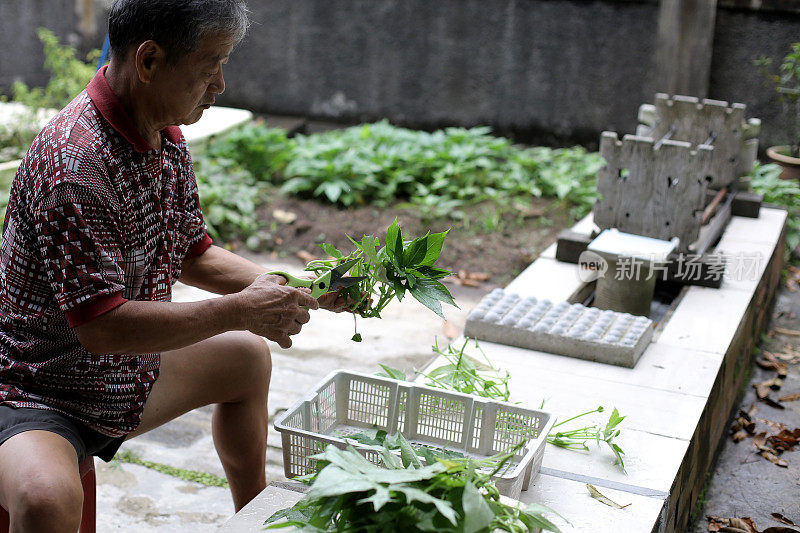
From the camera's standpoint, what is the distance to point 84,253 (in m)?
1.90

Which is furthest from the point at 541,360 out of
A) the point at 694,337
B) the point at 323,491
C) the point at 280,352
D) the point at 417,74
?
the point at 417,74

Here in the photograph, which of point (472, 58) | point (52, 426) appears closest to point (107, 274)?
point (52, 426)

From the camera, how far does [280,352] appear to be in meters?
4.37

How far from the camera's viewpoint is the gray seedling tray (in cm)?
338

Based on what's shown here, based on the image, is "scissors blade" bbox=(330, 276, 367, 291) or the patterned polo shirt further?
"scissors blade" bbox=(330, 276, 367, 291)

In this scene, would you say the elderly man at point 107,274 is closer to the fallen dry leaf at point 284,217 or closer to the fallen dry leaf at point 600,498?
the fallen dry leaf at point 600,498

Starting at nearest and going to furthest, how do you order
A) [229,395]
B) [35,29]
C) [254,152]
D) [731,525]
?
[229,395]
[731,525]
[254,152]
[35,29]

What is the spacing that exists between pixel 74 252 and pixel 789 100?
6.39 m

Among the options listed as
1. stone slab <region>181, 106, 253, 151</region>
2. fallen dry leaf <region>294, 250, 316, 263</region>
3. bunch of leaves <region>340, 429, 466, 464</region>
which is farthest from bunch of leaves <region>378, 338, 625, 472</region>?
stone slab <region>181, 106, 253, 151</region>

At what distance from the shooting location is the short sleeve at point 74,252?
1888 millimetres

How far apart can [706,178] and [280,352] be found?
228 centimetres

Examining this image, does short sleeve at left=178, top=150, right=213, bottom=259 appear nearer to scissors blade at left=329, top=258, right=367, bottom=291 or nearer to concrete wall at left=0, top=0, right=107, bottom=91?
scissors blade at left=329, top=258, right=367, bottom=291

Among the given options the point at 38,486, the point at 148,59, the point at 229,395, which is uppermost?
the point at 148,59

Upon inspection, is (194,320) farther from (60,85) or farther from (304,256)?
(60,85)
